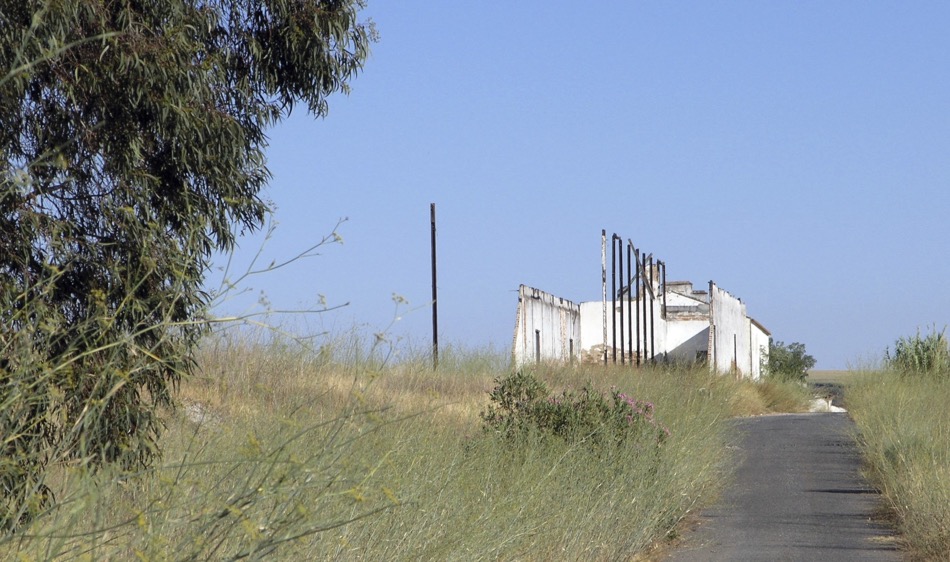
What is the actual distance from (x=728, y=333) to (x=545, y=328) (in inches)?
523

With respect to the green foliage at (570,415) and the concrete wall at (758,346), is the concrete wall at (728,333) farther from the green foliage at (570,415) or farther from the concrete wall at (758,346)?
the green foliage at (570,415)

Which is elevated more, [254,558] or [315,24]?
[315,24]

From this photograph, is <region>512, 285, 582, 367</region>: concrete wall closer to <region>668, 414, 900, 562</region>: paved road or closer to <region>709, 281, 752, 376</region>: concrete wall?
<region>709, 281, 752, 376</region>: concrete wall

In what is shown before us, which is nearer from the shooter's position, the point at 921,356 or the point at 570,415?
the point at 570,415

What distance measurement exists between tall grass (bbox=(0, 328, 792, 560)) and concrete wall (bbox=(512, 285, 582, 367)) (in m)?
11.2

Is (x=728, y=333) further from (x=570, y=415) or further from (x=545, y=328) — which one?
(x=570, y=415)

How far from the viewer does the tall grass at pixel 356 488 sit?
10.6ft

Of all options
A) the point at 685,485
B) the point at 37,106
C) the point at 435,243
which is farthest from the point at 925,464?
the point at 435,243

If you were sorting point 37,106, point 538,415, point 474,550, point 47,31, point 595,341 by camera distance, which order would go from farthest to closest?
point 595,341
point 538,415
point 37,106
point 47,31
point 474,550

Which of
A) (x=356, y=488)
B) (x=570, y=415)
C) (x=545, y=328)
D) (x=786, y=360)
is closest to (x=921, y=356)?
(x=545, y=328)

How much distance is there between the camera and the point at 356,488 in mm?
3014

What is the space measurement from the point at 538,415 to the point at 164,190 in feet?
14.0

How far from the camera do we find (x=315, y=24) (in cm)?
988

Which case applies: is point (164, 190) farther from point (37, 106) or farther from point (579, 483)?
point (579, 483)
